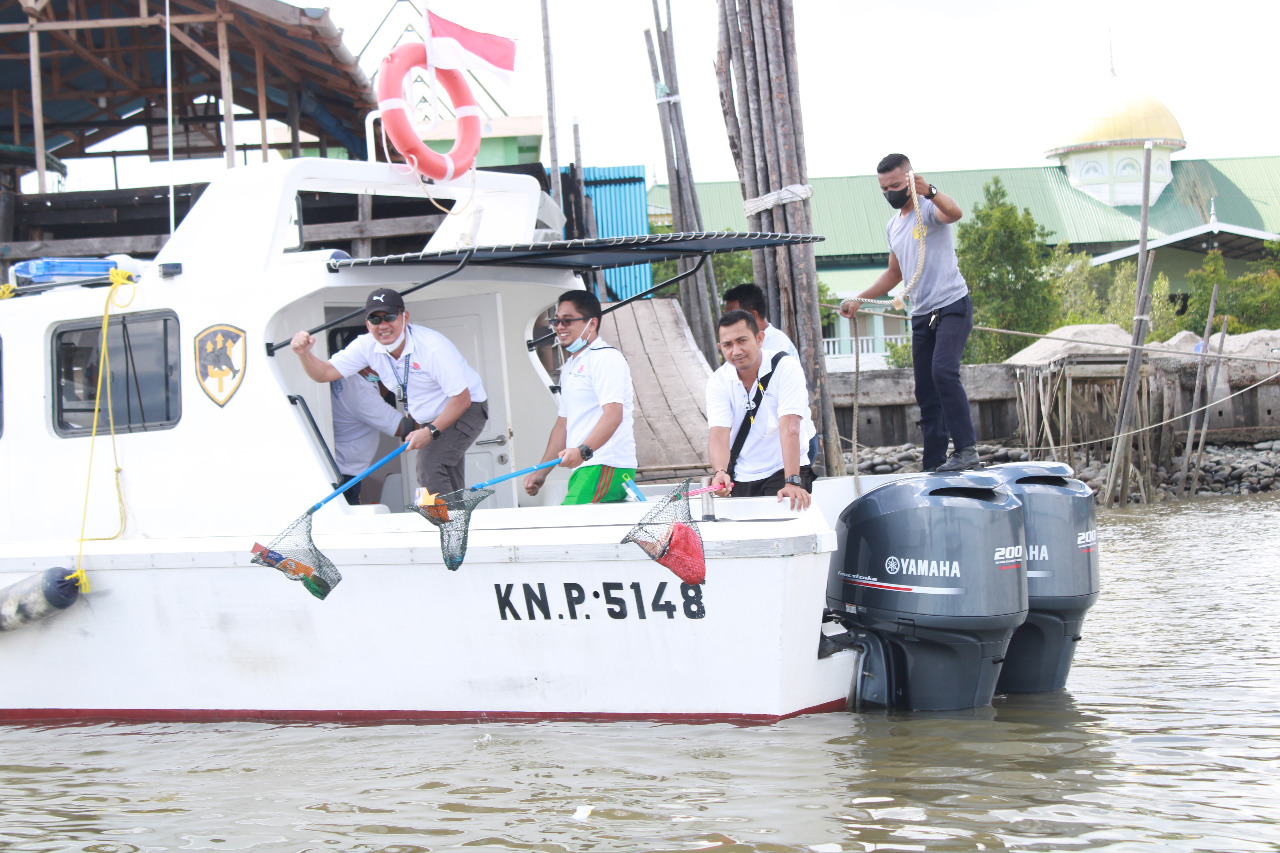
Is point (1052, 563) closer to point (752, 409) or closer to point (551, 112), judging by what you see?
point (752, 409)

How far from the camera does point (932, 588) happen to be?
15.3 ft

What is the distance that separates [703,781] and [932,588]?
4.03 feet

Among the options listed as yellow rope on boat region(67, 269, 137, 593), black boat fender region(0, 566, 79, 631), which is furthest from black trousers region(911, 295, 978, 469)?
black boat fender region(0, 566, 79, 631)

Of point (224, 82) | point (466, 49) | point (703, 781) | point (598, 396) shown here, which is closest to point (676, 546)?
point (703, 781)

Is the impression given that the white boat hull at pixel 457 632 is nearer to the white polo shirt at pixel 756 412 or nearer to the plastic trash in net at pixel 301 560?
the plastic trash in net at pixel 301 560

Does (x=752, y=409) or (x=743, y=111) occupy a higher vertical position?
(x=743, y=111)

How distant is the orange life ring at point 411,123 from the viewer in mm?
6188

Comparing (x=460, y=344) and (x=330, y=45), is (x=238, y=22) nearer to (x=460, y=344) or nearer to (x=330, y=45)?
(x=330, y=45)

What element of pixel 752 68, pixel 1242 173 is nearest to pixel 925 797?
pixel 752 68

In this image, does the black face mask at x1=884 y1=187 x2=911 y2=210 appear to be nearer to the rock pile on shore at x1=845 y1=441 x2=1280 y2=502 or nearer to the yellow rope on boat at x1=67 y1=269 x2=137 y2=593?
the yellow rope on boat at x1=67 y1=269 x2=137 y2=593

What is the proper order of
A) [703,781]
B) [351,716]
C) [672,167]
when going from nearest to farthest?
[703,781] → [351,716] → [672,167]

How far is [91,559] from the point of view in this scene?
5680 mm

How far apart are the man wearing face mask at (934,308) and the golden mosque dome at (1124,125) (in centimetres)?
3834

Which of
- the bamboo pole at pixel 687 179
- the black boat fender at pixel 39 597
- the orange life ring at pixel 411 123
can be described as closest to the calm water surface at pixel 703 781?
the black boat fender at pixel 39 597
